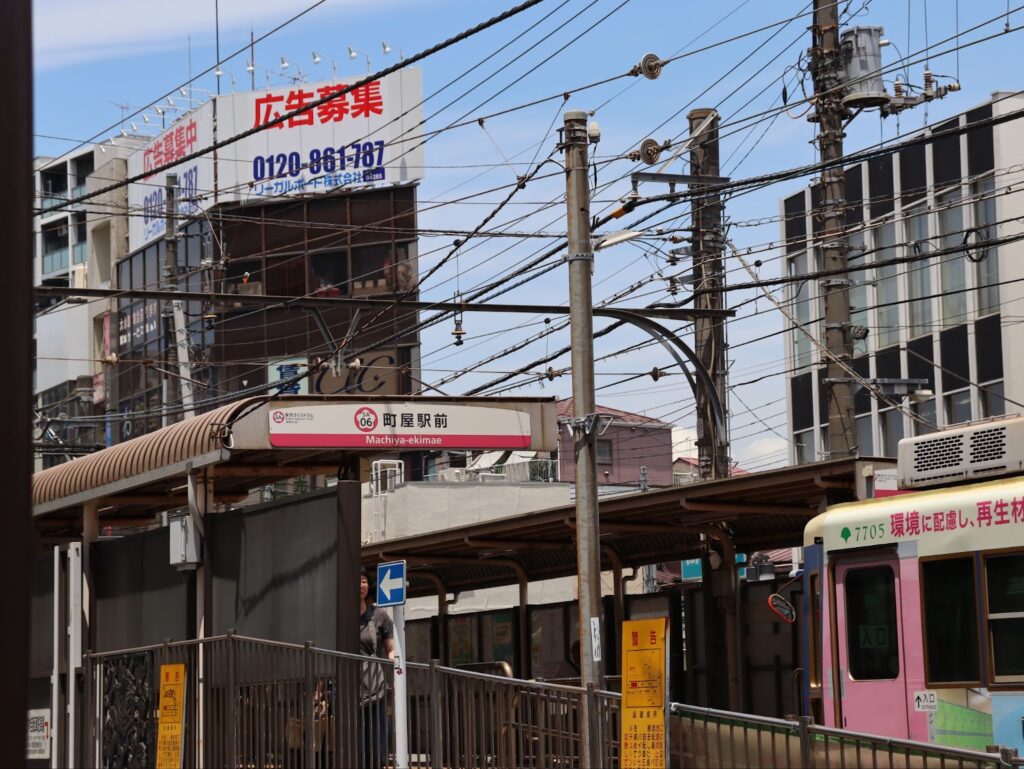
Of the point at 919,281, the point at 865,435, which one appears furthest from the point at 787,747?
the point at 865,435

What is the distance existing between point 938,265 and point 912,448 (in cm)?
3183

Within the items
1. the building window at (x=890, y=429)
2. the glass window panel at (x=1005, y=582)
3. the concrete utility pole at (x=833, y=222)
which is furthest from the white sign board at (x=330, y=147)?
the glass window panel at (x=1005, y=582)

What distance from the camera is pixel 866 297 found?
159 ft

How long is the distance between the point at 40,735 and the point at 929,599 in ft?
32.7

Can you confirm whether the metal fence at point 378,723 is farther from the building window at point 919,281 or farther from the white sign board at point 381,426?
the building window at point 919,281

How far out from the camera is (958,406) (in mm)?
44438

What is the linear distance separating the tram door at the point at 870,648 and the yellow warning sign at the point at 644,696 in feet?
10.9

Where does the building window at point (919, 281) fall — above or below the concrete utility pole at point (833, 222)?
above

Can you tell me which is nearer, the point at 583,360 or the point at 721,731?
the point at 721,731

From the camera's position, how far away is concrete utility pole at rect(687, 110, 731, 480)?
22.2 m

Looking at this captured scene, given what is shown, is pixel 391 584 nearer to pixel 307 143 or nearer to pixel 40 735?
pixel 40 735

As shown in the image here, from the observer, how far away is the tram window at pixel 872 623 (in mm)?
13188

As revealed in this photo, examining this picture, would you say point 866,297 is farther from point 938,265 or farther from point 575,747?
point 575,747

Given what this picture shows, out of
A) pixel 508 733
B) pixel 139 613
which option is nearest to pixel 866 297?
pixel 139 613
